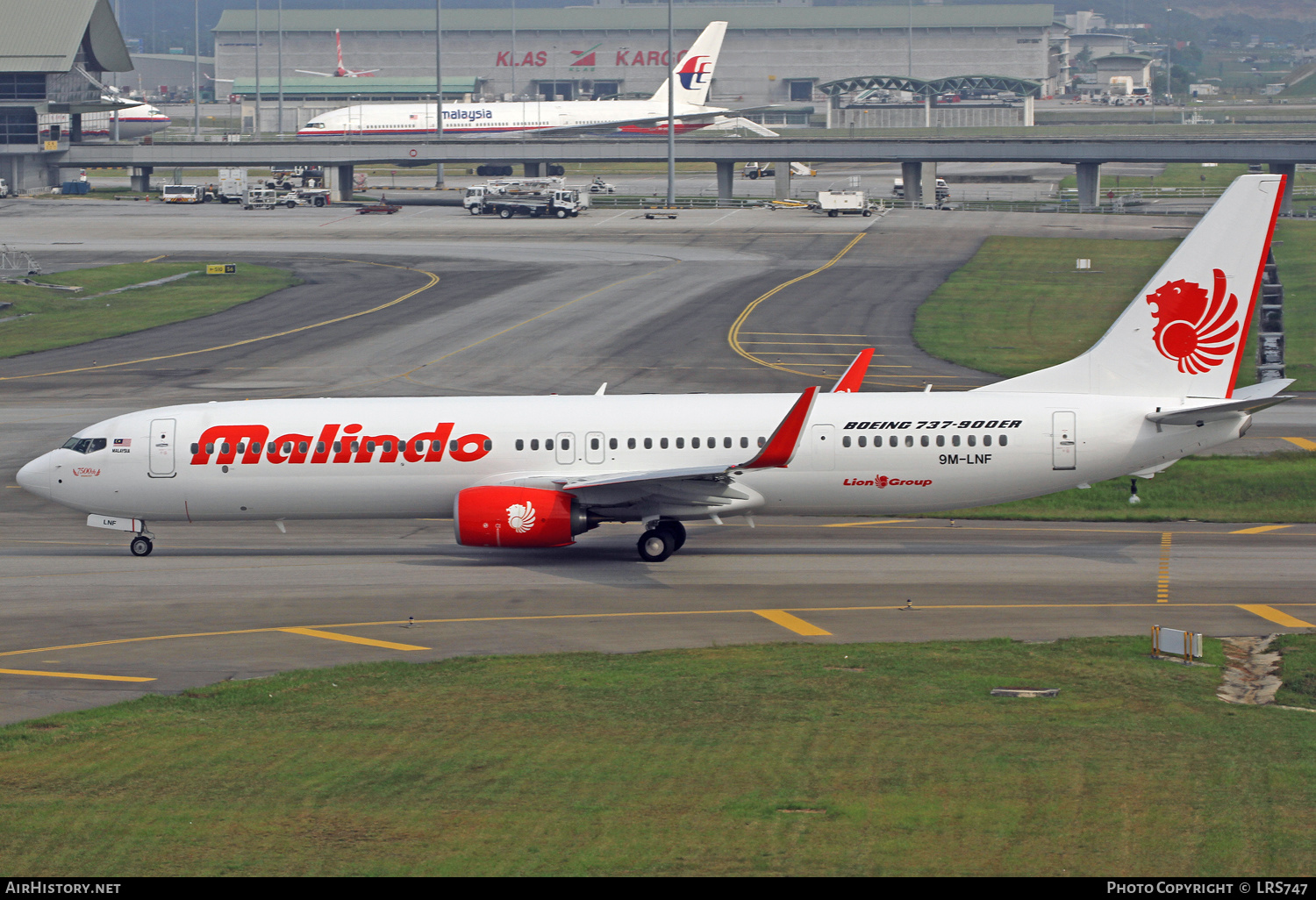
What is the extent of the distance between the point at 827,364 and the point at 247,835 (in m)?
53.0

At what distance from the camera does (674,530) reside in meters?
39.3

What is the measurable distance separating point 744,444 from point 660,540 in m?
3.44

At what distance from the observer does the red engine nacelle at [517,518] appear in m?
37.6

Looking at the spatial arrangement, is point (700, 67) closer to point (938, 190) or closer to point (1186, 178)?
point (938, 190)

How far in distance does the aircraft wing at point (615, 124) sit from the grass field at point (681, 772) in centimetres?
15938

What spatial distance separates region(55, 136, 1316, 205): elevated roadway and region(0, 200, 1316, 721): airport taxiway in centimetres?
4963

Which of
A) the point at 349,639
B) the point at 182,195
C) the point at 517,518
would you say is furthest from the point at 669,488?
the point at 182,195

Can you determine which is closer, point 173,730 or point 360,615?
point 173,730

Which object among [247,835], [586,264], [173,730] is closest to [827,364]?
[586,264]

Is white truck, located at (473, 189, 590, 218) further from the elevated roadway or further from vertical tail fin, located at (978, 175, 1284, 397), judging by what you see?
vertical tail fin, located at (978, 175, 1284, 397)

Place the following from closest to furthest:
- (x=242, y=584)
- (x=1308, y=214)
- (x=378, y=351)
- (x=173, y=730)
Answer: (x=173, y=730) → (x=242, y=584) → (x=378, y=351) → (x=1308, y=214)

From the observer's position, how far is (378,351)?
75000mm

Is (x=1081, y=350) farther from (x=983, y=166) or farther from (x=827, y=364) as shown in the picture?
(x=983, y=166)

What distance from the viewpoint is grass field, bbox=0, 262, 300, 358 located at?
8238 centimetres
